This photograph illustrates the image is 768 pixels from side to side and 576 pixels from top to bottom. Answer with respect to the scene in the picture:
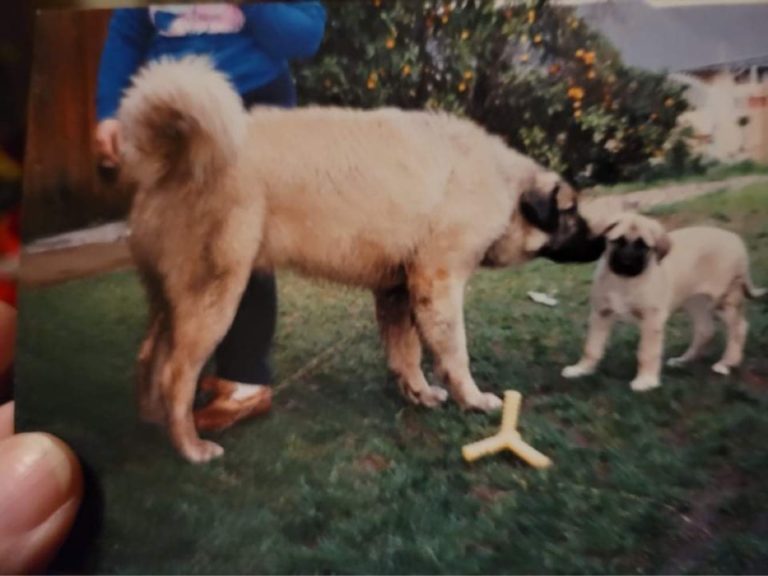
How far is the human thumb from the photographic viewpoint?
85 centimetres

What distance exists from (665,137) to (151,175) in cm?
56

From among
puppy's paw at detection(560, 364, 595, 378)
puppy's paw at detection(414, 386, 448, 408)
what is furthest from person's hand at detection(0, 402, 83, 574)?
puppy's paw at detection(560, 364, 595, 378)

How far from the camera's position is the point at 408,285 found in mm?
875

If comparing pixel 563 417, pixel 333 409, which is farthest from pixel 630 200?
pixel 333 409

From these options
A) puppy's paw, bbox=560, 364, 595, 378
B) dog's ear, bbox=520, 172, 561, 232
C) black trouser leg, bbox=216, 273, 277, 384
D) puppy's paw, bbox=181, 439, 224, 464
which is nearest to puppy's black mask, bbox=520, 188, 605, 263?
dog's ear, bbox=520, 172, 561, 232

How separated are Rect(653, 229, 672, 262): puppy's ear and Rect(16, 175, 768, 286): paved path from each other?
35 mm

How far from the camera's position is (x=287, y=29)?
0.92m

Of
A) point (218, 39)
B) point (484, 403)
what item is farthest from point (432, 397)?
point (218, 39)

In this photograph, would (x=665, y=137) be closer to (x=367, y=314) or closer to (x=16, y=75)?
(x=367, y=314)

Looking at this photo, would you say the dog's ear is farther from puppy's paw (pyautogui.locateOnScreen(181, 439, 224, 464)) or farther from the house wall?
puppy's paw (pyautogui.locateOnScreen(181, 439, 224, 464))

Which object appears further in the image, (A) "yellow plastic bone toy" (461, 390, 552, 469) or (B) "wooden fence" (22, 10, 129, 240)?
(B) "wooden fence" (22, 10, 129, 240)

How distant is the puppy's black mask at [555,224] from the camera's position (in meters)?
0.87

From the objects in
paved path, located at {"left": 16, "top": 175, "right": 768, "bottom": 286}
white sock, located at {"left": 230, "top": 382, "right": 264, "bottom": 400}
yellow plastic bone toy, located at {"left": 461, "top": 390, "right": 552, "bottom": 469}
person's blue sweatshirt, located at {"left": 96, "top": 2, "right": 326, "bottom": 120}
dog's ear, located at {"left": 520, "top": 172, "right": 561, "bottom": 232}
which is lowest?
yellow plastic bone toy, located at {"left": 461, "top": 390, "right": 552, "bottom": 469}

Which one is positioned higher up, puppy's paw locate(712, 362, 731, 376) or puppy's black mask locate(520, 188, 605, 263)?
puppy's black mask locate(520, 188, 605, 263)
